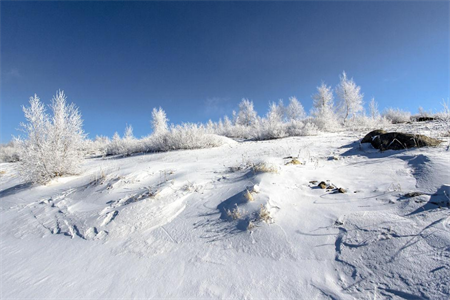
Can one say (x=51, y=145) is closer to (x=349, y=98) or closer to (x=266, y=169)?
(x=266, y=169)

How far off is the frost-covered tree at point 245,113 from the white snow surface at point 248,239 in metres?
30.2

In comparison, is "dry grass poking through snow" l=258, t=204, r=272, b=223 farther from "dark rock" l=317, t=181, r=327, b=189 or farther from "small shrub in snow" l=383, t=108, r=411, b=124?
"small shrub in snow" l=383, t=108, r=411, b=124

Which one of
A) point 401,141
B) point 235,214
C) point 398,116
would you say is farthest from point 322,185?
point 398,116

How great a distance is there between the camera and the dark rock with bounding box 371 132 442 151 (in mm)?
3855

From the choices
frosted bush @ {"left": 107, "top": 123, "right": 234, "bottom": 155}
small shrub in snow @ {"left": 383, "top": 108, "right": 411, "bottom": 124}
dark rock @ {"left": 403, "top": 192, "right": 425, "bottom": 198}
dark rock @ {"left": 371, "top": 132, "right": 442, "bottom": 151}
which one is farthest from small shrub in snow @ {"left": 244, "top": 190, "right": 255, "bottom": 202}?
small shrub in snow @ {"left": 383, "top": 108, "right": 411, "bottom": 124}

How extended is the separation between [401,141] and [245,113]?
29961 millimetres

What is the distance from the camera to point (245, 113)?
110 ft

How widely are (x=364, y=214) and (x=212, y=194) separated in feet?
6.06

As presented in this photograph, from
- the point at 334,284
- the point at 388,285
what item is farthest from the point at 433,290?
the point at 334,284

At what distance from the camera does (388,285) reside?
1.29 m

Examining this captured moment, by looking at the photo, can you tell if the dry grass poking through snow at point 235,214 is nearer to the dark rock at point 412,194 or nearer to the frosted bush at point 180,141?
the dark rock at point 412,194

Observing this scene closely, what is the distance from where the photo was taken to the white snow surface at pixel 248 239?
4.62ft

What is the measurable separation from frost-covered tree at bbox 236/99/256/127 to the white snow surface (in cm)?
3017

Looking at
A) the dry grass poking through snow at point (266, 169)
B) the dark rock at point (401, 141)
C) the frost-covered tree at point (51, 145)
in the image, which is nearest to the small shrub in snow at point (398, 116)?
the dark rock at point (401, 141)
